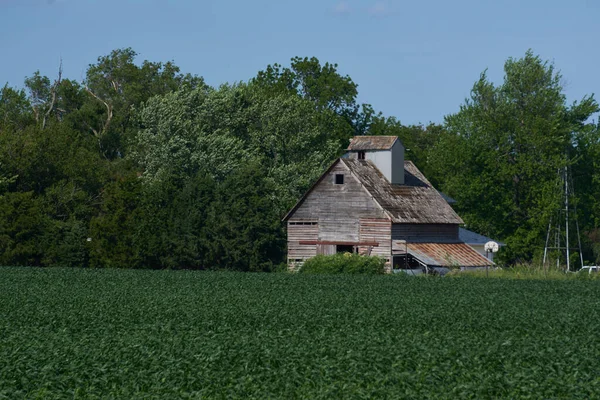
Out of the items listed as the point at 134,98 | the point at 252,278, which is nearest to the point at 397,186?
the point at 252,278

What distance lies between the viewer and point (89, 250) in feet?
220

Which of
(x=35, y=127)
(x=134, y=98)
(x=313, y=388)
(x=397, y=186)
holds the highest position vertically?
(x=134, y=98)

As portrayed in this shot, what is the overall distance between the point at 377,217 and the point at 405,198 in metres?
3.36

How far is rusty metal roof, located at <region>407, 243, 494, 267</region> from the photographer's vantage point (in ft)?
204

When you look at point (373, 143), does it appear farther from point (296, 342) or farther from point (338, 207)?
point (296, 342)

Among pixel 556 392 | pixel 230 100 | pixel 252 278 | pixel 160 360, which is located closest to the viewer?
pixel 556 392

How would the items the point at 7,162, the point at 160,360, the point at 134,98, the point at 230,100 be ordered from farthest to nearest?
1. the point at 134,98
2. the point at 230,100
3. the point at 7,162
4. the point at 160,360

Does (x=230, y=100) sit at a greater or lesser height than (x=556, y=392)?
greater

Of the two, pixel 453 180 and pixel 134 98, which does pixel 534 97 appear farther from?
pixel 134 98

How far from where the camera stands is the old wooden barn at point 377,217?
6397 cm

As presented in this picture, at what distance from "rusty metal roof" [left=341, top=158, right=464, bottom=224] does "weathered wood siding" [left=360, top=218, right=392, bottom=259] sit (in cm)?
83

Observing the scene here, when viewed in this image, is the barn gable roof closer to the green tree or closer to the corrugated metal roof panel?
the corrugated metal roof panel

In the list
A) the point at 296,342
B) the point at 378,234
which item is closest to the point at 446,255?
the point at 378,234

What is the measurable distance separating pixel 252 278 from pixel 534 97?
36241mm
